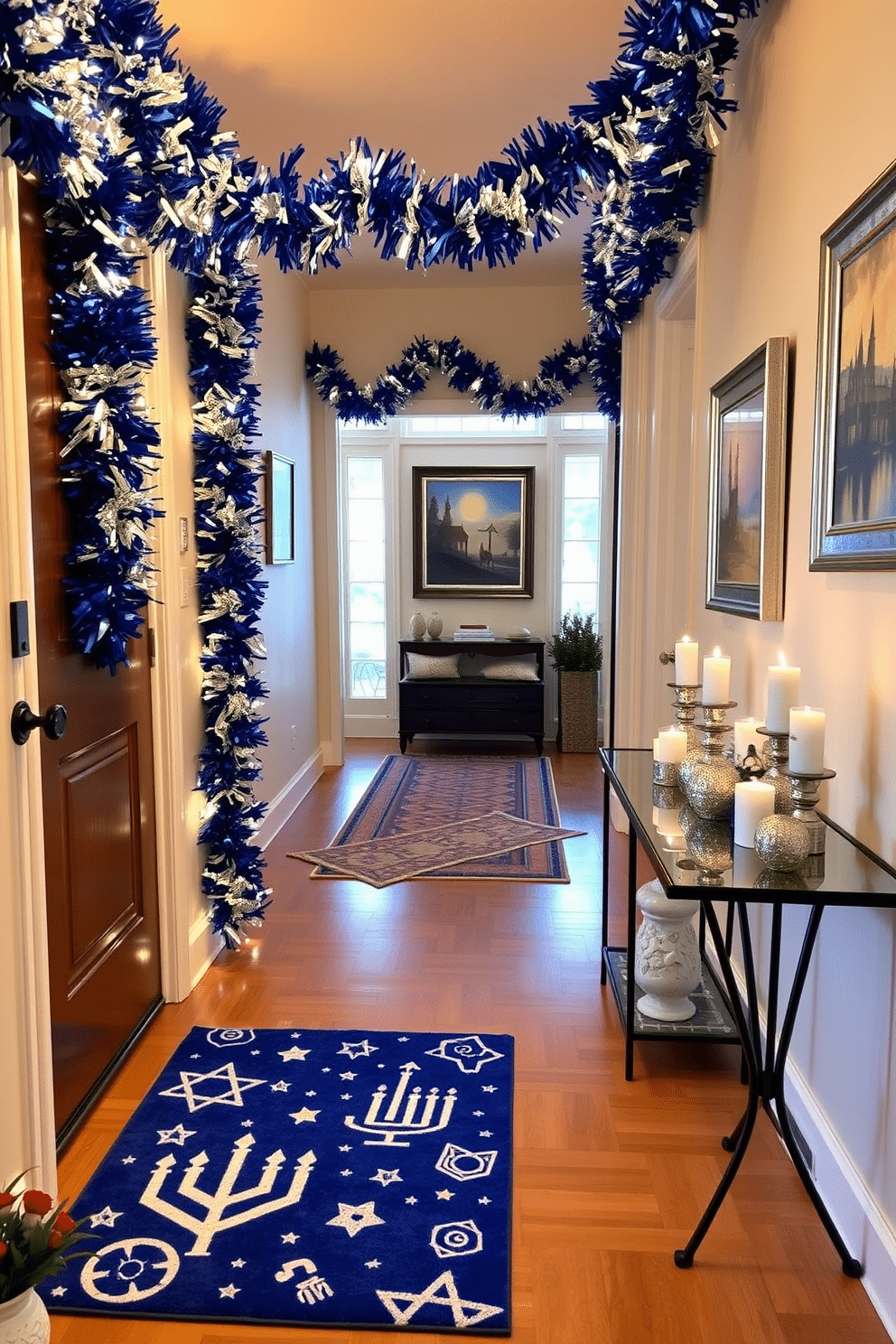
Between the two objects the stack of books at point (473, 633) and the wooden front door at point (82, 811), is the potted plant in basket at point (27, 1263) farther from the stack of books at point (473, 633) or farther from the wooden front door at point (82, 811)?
the stack of books at point (473, 633)

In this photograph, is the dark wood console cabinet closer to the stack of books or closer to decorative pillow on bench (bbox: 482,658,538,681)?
decorative pillow on bench (bbox: 482,658,538,681)

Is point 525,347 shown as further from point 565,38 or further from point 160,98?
point 160,98

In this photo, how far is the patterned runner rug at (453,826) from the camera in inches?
171

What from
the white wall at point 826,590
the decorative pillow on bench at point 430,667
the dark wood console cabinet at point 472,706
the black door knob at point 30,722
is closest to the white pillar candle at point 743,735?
the white wall at point 826,590

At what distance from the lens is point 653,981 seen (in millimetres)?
2697

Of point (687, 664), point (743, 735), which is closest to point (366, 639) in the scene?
point (687, 664)

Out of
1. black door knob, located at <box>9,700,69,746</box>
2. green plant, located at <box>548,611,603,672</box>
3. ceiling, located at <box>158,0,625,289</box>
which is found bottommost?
green plant, located at <box>548,611,603,672</box>

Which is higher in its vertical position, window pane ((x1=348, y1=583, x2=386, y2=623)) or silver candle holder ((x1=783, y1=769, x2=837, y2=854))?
window pane ((x1=348, y1=583, x2=386, y2=623))

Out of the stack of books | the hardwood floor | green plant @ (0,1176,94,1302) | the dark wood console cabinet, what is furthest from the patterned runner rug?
green plant @ (0,1176,94,1302)

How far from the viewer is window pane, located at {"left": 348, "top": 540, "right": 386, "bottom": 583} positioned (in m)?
7.33

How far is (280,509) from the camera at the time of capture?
5.03m

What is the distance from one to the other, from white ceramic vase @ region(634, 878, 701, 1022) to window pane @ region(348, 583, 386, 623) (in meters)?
4.85

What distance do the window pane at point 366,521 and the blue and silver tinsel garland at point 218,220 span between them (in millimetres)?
3642

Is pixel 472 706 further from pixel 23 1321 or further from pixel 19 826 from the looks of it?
pixel 23 1321
